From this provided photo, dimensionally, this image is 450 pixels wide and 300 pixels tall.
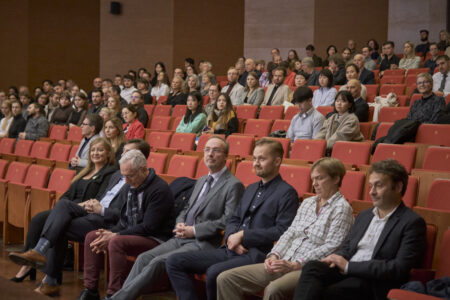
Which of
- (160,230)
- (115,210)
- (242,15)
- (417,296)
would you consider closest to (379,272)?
(417,296)

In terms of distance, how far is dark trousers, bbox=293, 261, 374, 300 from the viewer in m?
1.77

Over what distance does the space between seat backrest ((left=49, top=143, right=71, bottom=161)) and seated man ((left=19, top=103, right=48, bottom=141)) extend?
38.2 inches

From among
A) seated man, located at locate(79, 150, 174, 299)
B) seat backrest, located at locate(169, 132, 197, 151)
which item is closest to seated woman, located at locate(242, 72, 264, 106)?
seat backrest, located at locate(169, 132, 197, 151)

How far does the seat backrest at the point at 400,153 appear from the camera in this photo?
2.88 m

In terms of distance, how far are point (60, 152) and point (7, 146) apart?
105 centimetres

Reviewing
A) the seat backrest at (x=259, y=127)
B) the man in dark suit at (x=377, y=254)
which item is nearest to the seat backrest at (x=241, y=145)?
the seat backrest at (x=259, y=127)

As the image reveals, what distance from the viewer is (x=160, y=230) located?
2533 millimetres

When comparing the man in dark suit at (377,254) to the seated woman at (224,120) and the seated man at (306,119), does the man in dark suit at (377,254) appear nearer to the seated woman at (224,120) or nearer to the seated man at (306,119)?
the seated man at (306,119)

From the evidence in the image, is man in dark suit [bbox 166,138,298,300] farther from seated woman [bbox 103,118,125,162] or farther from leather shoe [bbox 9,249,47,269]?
seated woman [bbox 103,118,125,162]

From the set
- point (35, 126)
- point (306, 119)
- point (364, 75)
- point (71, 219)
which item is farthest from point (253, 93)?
point (71, 219)

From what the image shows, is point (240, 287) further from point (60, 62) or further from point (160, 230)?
point (60, 62)

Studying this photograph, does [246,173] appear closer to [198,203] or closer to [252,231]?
[198,203]

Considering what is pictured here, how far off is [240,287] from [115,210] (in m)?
0.96

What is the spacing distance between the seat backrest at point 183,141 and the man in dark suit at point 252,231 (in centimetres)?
188
